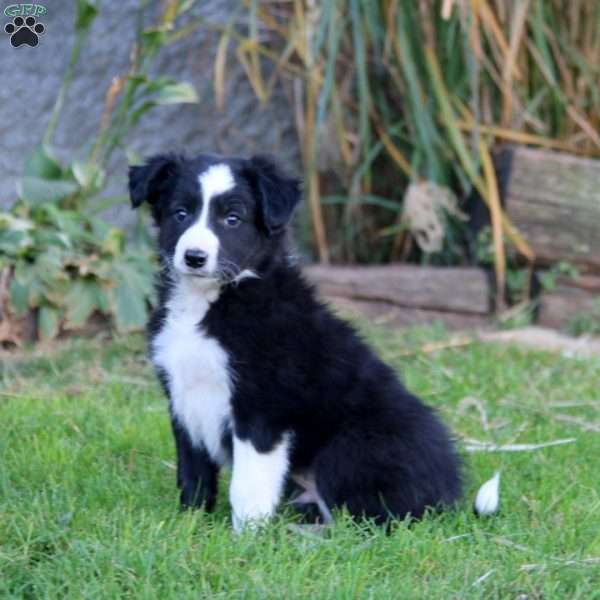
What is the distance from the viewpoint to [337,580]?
2877 millimetres

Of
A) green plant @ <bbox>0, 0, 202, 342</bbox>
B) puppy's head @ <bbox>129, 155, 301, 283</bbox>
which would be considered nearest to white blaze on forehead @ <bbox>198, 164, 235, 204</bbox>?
puppy's head @ <bbox>129, 155, 301, 283</bbox>

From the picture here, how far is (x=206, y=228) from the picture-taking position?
3.30m

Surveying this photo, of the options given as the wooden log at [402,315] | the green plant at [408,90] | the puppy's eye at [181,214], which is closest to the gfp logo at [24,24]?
the green plant at [408,90]

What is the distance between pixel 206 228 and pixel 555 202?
3.68 m

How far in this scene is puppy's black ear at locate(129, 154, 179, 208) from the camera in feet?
11.4

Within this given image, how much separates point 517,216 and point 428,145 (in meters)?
0.65

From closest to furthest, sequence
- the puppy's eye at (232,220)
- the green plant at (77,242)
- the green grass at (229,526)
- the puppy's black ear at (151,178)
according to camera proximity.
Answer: the green grass at (229,526), the puppy's eye at (232,220), the puppy's black ear at (151,178), the green plant at (77,242)

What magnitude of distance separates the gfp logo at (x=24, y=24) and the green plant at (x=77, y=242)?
37cm

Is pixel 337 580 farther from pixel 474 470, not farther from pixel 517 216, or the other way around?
pixel 517 216

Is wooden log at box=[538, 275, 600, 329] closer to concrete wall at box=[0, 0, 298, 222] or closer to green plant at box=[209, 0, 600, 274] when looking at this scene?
green plant at box=[209, 0, 600, 274]

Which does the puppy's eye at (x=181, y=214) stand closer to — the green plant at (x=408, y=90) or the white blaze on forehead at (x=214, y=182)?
the white blaze on forehead at (x=214, y=182)

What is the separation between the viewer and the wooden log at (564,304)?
21.6 ft

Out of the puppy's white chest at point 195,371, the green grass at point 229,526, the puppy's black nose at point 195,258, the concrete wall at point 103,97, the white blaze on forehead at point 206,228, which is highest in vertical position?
the concrete wall at point 103,97

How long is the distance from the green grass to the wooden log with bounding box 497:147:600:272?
1.63 meters
